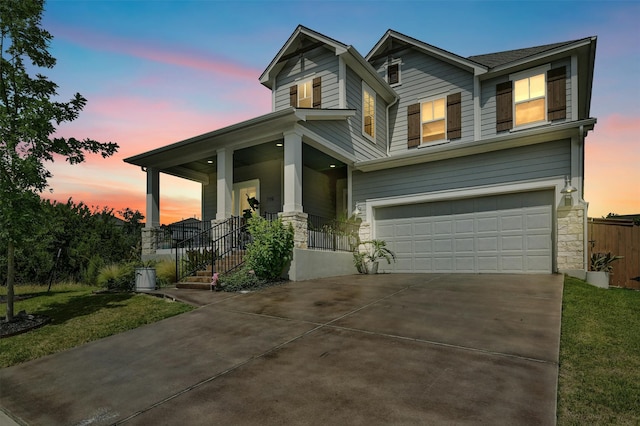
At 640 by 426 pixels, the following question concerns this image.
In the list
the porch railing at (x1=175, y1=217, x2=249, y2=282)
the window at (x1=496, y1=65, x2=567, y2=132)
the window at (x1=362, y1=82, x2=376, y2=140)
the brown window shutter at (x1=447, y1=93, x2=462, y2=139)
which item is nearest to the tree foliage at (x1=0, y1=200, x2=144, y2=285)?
the porch railing at (x1=175, y1=217, x2=249, y2=282)

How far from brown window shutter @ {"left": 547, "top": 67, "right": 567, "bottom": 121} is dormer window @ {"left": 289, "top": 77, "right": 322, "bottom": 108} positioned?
7.62m

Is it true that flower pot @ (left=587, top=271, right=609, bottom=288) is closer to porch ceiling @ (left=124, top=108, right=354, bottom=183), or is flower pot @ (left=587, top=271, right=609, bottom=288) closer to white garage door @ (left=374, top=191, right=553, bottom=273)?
white garage door @ (left=374, top=191, right=553, bottom=273)

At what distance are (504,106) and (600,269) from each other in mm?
6289

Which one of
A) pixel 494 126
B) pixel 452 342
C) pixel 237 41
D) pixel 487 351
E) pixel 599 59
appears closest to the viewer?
pixel 487 351

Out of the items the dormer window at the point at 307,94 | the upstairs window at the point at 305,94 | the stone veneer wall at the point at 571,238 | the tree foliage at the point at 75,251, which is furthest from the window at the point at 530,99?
the tree foliage at the point at 75,251

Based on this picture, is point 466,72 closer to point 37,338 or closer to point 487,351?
point 487,351

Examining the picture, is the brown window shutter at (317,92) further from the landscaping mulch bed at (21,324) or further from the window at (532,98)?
the landscaping mulch bed at (21,324)

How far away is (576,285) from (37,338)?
396 inches

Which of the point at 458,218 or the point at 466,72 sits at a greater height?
the point at 466,72

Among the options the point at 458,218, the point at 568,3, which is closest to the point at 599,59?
the point at 568,3

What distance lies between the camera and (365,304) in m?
6.24

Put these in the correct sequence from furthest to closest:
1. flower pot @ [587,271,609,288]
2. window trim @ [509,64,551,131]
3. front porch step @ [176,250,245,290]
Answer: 1. window trim @ [509,64,551,131]
2. front porch step @ [176,250,245,290]
3. flower pot @ [587,271,609,288]

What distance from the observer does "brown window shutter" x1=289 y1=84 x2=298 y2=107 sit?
13.9 meters

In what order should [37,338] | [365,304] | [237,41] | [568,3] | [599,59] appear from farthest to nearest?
[599,59]
[237,41]
[568,3]
[365,304]
[37,338]
